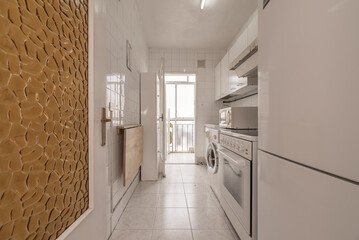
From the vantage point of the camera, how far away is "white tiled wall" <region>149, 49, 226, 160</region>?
407 centimetres

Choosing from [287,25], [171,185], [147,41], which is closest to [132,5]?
[147,41]

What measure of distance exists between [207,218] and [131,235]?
0.75 metres

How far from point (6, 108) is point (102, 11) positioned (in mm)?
563

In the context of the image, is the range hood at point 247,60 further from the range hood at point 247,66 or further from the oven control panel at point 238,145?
the oven control panel at point 238,145

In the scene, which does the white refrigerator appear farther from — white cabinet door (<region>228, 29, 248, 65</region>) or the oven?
white cabinet door (<region>228, 29, 248, 65</region>)

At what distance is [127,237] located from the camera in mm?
1533

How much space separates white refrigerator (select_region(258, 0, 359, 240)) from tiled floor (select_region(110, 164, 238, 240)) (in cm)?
89

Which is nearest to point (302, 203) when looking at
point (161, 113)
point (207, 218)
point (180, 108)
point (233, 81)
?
point (207, 218)

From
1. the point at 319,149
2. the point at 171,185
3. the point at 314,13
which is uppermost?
the point at 314,13

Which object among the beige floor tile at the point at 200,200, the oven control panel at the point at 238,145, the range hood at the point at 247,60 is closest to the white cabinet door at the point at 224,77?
the range hood at the point at 247,60

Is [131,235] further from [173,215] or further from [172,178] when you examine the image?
[172,178]

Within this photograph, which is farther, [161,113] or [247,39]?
[161,113]

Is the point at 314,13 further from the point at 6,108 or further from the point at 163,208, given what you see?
the point at 163,208

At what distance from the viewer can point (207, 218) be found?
1820 mm
